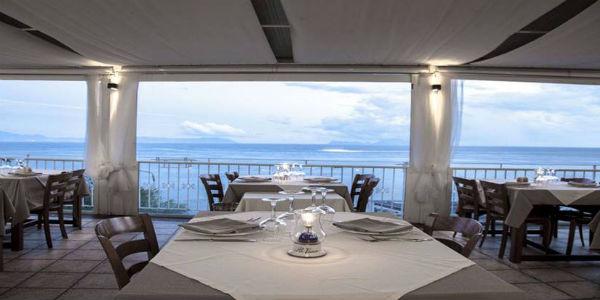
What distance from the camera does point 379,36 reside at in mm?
4449

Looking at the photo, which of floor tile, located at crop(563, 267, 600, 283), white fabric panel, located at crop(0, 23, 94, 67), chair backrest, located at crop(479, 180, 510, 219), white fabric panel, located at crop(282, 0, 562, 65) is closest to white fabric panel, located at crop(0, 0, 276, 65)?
white fabric panel, located at crop(0, 23, 94, 67)

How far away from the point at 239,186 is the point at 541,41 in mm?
3626

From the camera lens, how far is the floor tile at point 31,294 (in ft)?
10.6

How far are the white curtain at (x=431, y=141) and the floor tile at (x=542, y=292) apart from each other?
267 cm

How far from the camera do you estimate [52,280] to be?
3.63 m

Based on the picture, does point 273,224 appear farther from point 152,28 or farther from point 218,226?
point 152,28

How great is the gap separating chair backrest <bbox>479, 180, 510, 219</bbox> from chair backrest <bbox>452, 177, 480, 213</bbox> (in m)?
0.11

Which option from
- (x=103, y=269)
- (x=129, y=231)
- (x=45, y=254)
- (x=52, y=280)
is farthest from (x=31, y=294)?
(x=129, y=231)

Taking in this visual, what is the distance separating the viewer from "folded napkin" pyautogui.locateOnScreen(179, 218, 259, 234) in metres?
1.87

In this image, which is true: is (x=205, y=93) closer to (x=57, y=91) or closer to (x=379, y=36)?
(x=57, y=91)

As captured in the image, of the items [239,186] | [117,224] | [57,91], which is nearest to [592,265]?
[239,186]

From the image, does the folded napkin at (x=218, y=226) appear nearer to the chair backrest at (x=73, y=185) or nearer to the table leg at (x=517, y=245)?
A: the table leg at (x=517, y=245)
